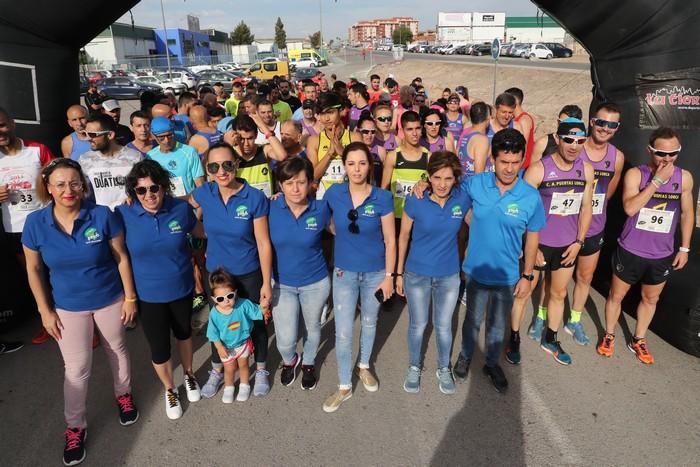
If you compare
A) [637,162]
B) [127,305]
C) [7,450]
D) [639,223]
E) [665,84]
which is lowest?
[7,450]

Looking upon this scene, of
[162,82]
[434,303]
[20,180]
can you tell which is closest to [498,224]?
[434,303]

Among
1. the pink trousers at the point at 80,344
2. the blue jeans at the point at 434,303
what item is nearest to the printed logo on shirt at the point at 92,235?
the pink trousers at the point at 80,344

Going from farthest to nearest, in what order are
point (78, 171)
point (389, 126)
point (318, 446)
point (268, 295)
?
point (389, 126)
point (268, 295)
point (318, 446)
point (78, 171)

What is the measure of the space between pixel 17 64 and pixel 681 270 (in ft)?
21.6

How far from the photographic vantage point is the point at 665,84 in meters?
4.37

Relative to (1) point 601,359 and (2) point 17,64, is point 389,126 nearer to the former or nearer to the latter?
(1) point 601,359

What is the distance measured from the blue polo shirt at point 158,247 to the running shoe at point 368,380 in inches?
60.9

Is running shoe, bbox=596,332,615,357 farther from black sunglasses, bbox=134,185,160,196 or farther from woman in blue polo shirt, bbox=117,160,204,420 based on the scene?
black sunglasses, bbox=134,185,160,196

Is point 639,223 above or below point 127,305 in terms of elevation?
above

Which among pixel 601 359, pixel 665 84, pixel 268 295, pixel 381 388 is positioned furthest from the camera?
pixel 665 84

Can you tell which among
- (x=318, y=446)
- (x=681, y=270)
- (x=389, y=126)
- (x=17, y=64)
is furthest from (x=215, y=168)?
(x=681, y=270)

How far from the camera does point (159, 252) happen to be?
3068 mm

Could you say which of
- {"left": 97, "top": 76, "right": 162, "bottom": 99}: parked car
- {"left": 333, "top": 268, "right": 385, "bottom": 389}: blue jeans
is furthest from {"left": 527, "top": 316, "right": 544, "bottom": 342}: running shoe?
{"left": 97, "top": 76, "right": 162, "bottom": 99}: parked car

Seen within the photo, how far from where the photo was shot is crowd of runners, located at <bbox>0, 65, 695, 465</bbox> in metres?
3.00
